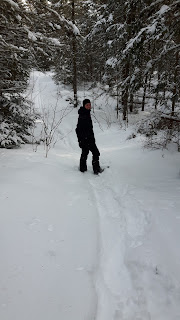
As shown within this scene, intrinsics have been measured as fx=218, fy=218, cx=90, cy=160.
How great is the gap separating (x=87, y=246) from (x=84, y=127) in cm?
391

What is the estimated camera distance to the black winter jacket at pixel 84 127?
253 inches

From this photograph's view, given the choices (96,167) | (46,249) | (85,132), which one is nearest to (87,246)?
(46,249)

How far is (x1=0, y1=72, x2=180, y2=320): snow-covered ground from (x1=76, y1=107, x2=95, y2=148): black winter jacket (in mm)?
1240

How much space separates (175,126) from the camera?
767 cm

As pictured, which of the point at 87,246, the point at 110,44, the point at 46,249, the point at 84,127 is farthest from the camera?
the point at 110,44

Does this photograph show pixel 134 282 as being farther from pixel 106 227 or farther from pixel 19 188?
pixel 19 188

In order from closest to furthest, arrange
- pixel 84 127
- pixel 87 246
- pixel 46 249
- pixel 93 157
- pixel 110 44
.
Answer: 1. pixel 46 249
2. pixel 87 246
3. pixel 84 127
4. pixel 93 157
5. pixel 110 44

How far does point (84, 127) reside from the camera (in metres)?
6.49

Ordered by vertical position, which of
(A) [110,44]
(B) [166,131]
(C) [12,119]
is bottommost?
(B) [166,131]

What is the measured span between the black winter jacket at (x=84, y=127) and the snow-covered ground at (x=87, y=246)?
1.24 meters

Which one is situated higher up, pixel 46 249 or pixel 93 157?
pixel 93 157

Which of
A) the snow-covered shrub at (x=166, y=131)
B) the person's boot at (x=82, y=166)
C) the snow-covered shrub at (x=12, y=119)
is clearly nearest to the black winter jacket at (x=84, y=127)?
the person's boot at (x=82, y=166)

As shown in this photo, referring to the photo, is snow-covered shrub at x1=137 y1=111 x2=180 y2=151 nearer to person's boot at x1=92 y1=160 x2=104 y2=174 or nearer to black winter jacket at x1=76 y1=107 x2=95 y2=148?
black winter jacket at x1=76 y1=107 x2=95 y2=148

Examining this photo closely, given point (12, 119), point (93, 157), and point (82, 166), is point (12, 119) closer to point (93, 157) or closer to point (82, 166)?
point (82, 166)
